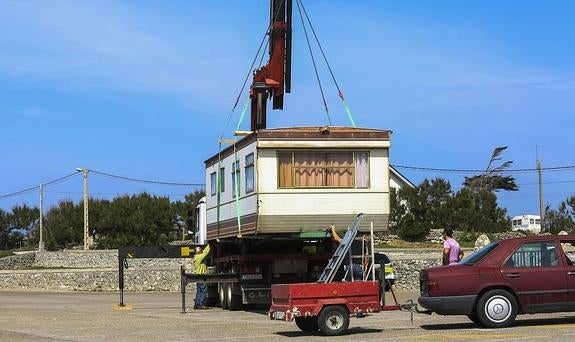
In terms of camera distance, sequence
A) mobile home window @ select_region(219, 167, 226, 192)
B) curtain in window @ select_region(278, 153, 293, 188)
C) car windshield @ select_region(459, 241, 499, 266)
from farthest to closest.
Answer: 1. mobile home window @ select_region(219, 167, 226, 192)
2. curtain in window @ select_region(278, 153, 293, 188)
3. car windshield @ select_region(459, 241, 499, 266)

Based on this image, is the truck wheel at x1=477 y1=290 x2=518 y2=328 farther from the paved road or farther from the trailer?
the trailer

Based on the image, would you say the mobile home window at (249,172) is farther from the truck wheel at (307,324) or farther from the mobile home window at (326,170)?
the truck wheel at (307,324)

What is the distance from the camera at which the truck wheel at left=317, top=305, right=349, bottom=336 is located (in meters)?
14.1

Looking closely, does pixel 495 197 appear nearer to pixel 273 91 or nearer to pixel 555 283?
pixel 273 91

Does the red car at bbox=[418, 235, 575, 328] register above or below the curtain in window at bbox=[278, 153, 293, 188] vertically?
below

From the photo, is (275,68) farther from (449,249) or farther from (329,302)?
(329,302)

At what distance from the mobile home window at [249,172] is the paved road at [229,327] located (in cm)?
277

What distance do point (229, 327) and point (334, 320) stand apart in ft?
9.55

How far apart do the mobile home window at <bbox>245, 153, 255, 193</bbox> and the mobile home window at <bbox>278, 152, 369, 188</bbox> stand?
25.6 inches

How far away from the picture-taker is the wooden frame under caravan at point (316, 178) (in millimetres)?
18250

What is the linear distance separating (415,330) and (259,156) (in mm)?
5362

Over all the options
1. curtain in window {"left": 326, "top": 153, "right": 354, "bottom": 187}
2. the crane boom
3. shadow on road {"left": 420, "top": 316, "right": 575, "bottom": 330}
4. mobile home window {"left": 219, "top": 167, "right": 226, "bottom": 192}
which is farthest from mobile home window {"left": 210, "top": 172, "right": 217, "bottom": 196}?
shadow on road {"left": 420, "top": 316, "right": 575, "bottom": 330}

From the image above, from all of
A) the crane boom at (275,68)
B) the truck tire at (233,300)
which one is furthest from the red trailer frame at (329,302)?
the crane boom at (275,68)

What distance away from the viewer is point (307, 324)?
14805mm
